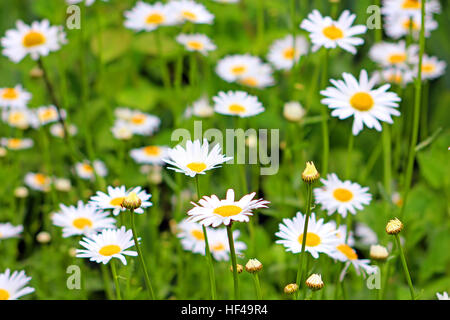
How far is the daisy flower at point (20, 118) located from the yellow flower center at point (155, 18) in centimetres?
40

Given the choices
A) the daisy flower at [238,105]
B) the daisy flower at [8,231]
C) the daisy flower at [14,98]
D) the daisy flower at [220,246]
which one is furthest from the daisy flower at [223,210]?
the daisy flower at [14,98]

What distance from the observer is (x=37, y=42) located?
1340 millimetres

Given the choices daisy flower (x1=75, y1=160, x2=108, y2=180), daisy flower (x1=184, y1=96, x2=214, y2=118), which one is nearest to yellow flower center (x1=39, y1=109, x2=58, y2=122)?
daisy flower (x1=75, y1=160, x2=108, y2=180)

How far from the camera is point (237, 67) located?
1.57 meters

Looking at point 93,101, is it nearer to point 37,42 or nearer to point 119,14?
point 119,14

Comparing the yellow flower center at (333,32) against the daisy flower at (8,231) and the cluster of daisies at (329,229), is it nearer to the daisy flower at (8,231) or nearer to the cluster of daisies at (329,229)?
the cluster of daisies at (329,229)

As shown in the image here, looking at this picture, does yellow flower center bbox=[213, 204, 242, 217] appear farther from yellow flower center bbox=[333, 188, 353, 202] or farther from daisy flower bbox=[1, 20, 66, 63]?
daisy flower bbox=[1, 20, 66, 63]

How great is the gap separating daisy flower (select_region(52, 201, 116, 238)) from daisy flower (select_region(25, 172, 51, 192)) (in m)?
0.49

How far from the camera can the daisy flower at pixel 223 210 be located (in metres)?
0.67

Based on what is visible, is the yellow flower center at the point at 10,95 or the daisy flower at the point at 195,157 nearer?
the daisy flower at the point at 195,157

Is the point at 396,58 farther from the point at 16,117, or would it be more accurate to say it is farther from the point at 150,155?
the point at 16,117

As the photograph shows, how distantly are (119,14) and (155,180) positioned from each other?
2.49ft

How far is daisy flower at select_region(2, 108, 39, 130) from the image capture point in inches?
60.9
